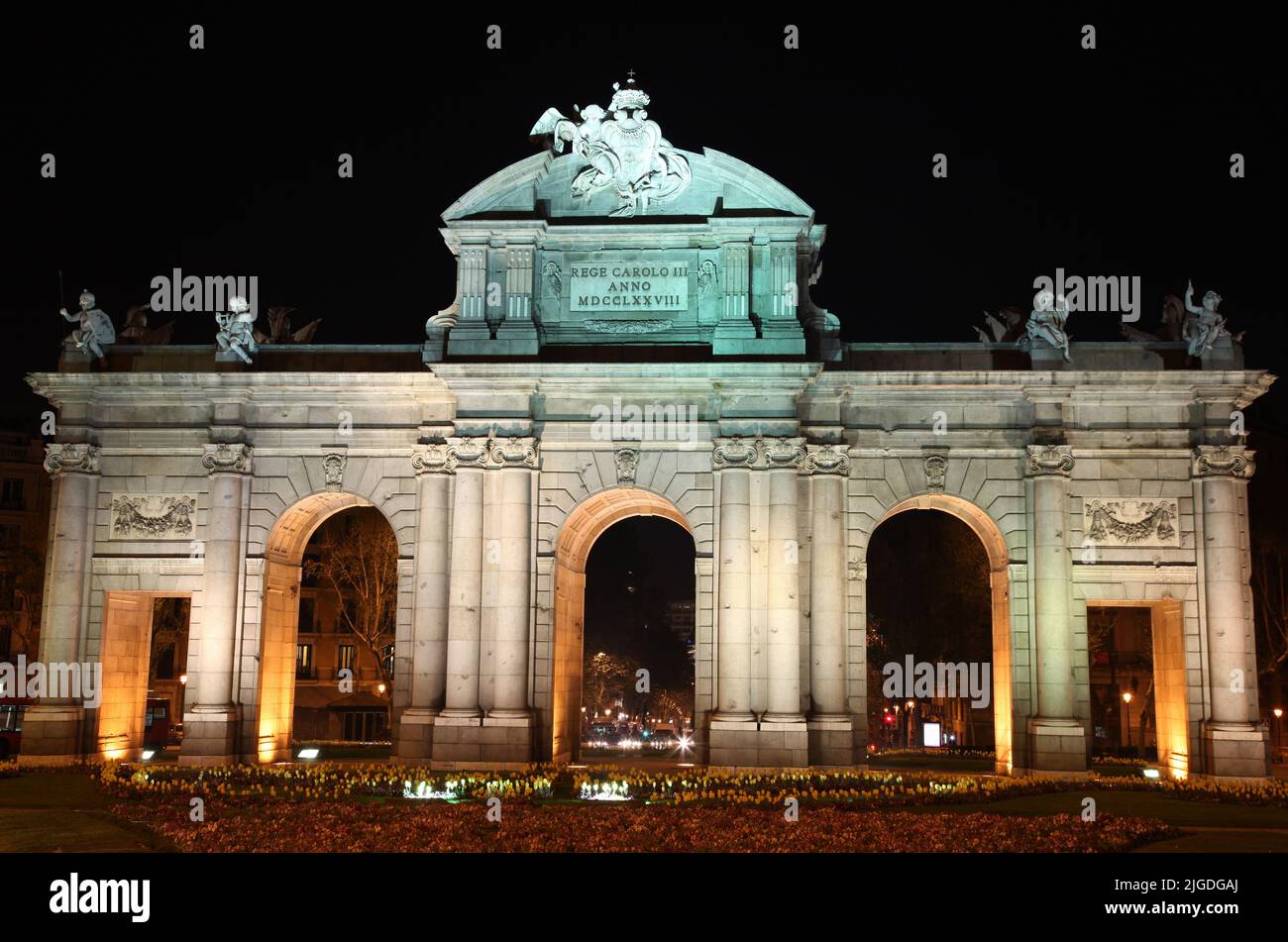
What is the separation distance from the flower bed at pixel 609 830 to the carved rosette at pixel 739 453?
Answer: 1287cm

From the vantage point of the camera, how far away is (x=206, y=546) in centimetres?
3975

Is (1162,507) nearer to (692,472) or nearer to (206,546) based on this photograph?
(692,472)

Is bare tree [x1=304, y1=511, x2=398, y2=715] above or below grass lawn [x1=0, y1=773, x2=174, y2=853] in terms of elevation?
above

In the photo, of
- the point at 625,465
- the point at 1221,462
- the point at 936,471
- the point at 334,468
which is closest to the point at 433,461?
the point at 334,468

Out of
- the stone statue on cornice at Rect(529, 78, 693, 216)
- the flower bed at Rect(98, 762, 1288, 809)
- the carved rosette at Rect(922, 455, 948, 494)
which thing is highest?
the stone statue on cornice at Rect(529, 78, 693, 216)

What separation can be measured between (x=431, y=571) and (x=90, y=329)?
44.2 ft

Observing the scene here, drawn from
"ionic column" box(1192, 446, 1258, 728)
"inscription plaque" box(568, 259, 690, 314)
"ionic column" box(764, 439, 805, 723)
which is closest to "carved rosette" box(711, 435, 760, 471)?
"ionic column" box(764, 439, 805, 723)

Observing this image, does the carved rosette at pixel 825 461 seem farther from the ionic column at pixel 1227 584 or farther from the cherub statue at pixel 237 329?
the cherub statue at pixel 237 329

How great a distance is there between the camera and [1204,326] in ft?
128

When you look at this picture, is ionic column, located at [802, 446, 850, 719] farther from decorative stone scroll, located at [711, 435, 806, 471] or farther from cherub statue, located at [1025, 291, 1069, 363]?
cherub statue, located at [1025, 291, 1069, 363]

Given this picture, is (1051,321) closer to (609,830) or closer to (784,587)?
(784,587)

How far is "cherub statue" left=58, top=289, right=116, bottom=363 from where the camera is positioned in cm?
4072

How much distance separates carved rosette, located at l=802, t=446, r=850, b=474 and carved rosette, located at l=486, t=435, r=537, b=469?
8.12 metres

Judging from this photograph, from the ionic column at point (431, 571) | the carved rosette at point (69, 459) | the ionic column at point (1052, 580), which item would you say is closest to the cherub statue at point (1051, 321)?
the ionic column at point (1052, 580)
